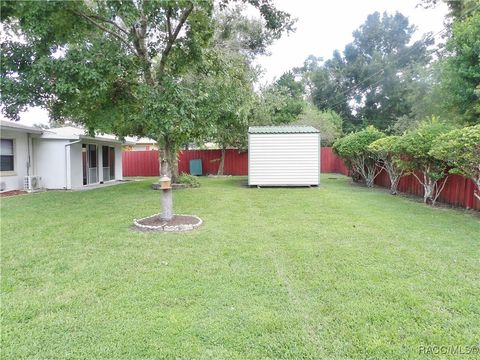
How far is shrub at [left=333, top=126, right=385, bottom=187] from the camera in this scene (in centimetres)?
1181

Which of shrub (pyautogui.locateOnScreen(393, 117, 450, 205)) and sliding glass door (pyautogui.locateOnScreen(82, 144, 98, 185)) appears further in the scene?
sliding glass door (pyautogui.locateOnScreen(82, 144, 98, 185))

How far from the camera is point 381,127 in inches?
1170

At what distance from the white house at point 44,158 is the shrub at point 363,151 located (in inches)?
356

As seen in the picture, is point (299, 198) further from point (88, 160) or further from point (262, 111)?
point (88, 160)

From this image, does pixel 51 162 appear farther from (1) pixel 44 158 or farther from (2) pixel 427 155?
(2) pixel 427 155

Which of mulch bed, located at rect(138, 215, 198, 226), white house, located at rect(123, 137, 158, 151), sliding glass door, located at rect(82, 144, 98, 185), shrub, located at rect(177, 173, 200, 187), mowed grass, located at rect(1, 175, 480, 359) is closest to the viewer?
mowed grass, located at rect(1, 175, 480, 359)

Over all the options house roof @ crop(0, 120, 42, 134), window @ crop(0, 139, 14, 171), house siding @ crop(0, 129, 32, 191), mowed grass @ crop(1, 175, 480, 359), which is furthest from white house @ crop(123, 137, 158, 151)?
mowed grass @ crop(1, 175, 480, 359)

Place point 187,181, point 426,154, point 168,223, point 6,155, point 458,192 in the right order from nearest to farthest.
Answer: point 168,223, point 426,154, point 458,192, point 6,155, point 187,181

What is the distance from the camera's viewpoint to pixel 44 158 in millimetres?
11945

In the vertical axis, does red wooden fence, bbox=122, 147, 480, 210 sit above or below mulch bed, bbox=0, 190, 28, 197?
above

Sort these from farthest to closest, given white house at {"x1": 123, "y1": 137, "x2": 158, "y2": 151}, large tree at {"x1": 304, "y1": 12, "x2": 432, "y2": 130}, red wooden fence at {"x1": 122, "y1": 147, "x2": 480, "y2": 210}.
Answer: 1. large tree at {"x1": 304, "y1": 12, "x2": 432, "y2": 130}
2. red wooden fence at {"x1": 122, "y1": 147, "x2": 480, "y2": 210}
3. white house at {"x1": 123, "y1": 137, "x2": 158, "y2": 151}

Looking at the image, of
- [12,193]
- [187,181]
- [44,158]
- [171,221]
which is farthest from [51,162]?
[171,221]

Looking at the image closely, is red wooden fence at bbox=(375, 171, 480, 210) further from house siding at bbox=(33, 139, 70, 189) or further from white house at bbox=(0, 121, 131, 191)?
house siding at bbox=(33, 139, 70, 189)

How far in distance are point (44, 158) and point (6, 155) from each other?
147 cm
